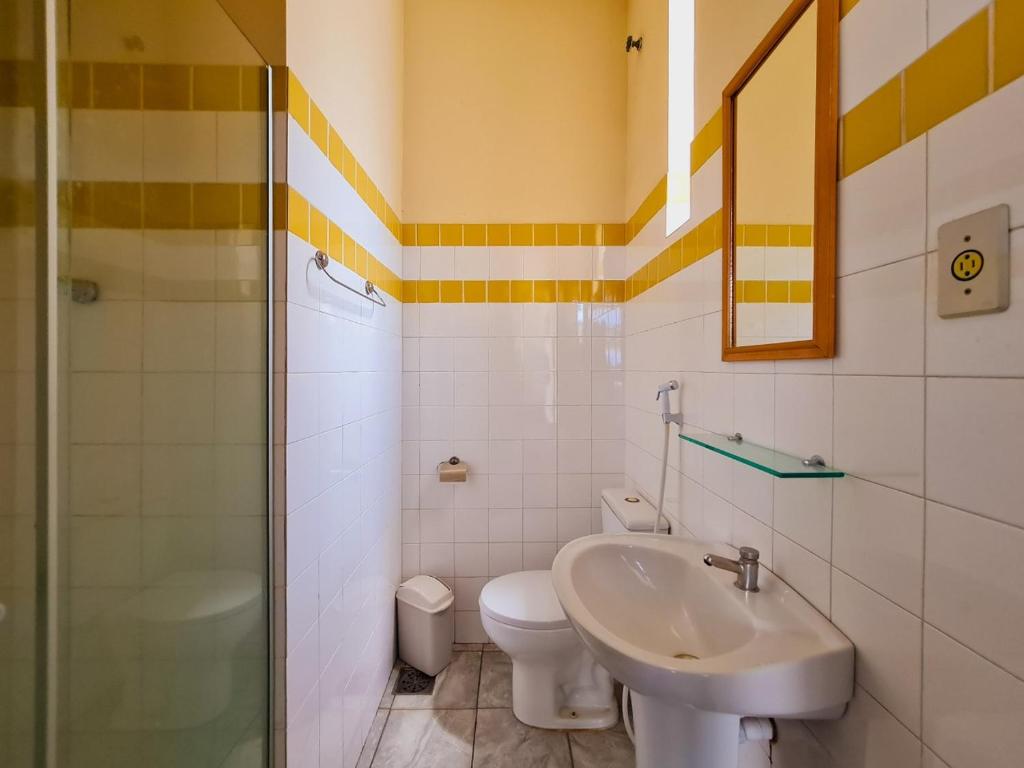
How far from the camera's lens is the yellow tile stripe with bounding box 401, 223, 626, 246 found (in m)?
1.97

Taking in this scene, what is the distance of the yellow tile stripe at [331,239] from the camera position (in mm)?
993

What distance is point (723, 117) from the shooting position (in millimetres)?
1122

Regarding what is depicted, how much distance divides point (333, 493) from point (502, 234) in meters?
1.37

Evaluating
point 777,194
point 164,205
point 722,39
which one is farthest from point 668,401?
point 164,205

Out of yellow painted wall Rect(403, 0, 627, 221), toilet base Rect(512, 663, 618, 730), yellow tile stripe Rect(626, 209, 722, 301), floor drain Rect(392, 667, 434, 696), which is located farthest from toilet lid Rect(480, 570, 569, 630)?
yellow painted wall Rect(403, 0, 627, 221)

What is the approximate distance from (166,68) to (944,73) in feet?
3.93

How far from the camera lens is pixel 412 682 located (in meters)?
1.71

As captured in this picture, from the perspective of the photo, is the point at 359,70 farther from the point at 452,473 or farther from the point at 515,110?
the point at 452,473

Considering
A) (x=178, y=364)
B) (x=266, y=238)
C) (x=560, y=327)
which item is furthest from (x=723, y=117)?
(x=178, y=364)

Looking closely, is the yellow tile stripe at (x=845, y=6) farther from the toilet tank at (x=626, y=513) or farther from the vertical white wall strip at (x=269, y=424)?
the toilet tank at (x=626, y=513)

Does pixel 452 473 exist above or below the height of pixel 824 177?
below

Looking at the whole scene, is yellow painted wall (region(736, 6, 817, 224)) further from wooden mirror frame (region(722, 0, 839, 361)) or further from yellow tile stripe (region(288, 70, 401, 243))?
yellow tile stripe (region(288, 70, 401, 243))

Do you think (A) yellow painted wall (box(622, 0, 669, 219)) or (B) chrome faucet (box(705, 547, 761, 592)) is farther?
(A) yellow painted wall (box(622, 0, 669, 219))

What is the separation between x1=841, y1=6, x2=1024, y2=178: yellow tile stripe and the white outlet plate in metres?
0.15
